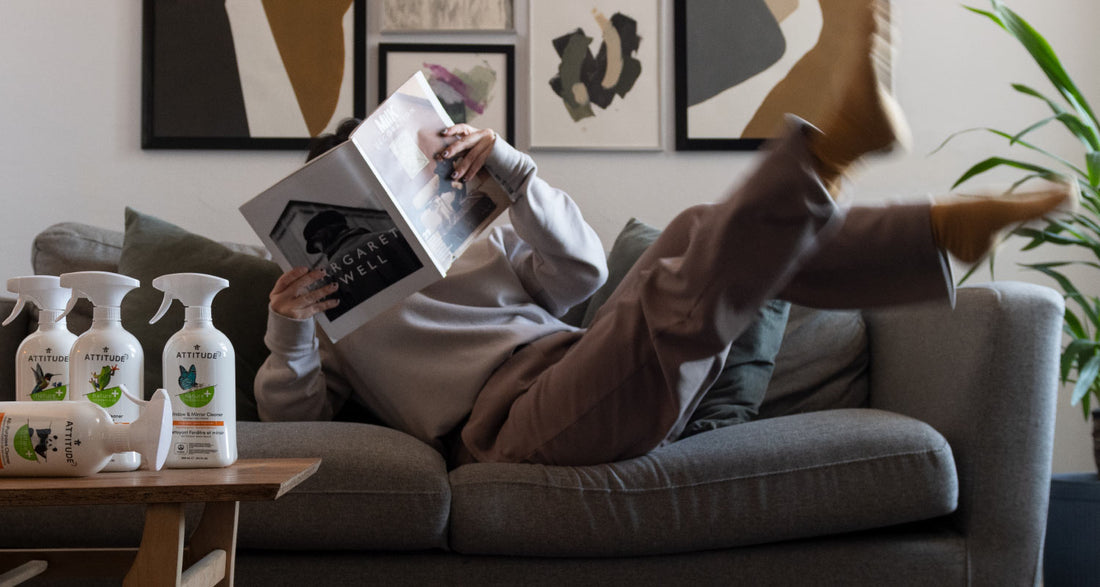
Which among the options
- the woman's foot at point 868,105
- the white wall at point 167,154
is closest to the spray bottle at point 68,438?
the woman's foot at point 868,105

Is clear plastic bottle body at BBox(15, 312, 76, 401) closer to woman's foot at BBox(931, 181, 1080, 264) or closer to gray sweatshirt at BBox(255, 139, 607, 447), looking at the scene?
gray sweatshirt at BBox(255, 139, 607, 447)

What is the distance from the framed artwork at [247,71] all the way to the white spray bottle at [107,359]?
148cm

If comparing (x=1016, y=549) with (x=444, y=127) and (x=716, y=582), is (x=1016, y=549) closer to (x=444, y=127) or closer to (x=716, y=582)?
(x=716, y=582)

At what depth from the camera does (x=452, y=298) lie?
5.22 feet

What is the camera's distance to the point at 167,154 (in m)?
2.30

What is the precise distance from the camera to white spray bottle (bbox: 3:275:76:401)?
91cm

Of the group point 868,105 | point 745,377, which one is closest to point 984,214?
point 868,105

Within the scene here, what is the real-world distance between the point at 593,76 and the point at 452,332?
42.1 inches

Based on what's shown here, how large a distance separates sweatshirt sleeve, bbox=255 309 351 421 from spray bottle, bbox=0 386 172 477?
0.59 meters

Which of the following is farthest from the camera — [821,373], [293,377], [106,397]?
[821,373]

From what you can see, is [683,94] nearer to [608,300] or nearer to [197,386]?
[608,300]

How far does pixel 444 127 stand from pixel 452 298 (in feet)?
1.10

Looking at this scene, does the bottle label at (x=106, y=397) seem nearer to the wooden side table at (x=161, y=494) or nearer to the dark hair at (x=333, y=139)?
the wooden side table at (x=161, y=494)

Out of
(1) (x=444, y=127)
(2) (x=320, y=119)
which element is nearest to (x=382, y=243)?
(1) (x=444, y=127)
